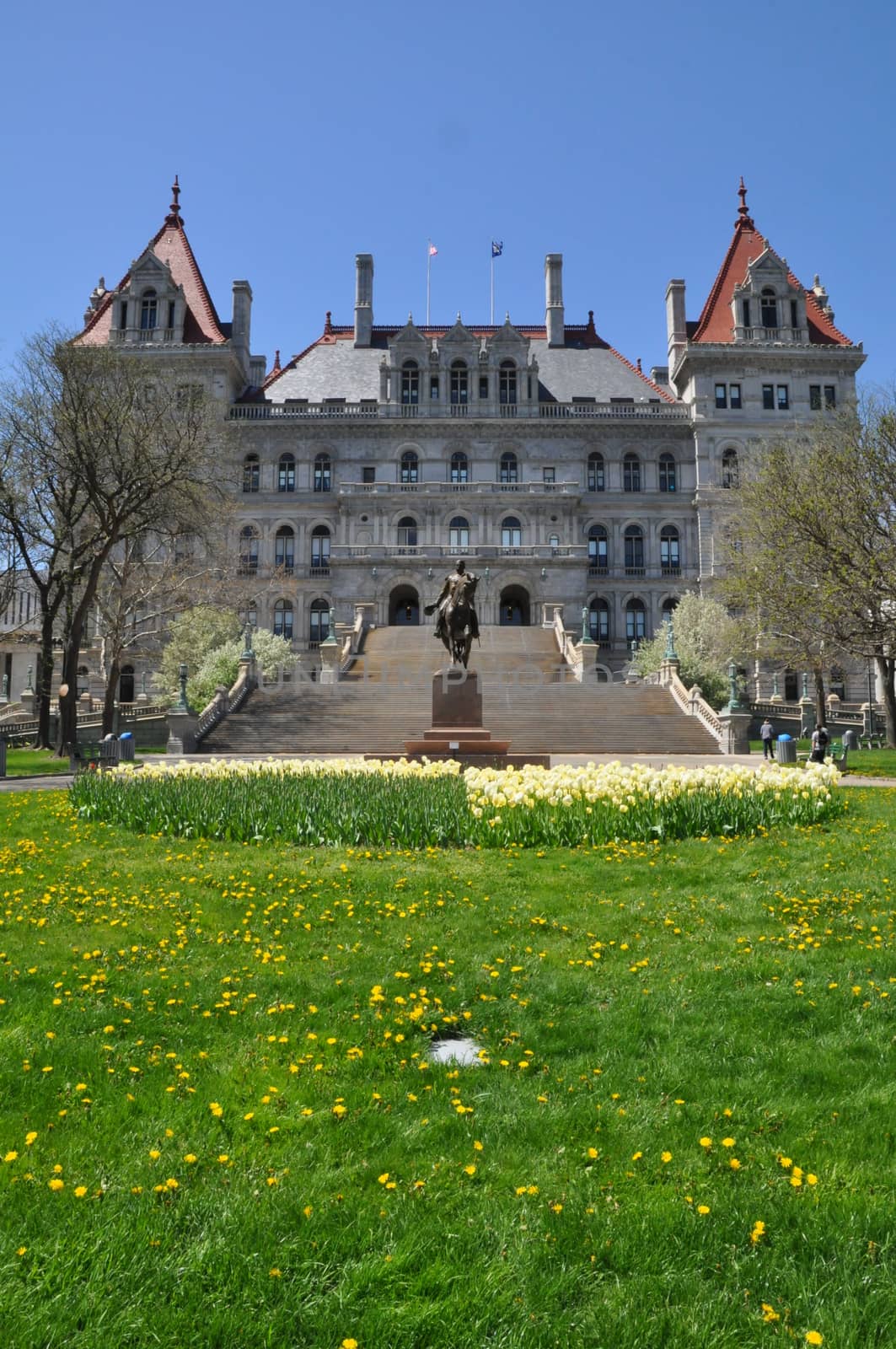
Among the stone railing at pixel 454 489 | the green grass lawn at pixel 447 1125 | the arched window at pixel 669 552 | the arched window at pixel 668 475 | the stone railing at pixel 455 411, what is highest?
the stone railing at pixel 455 411

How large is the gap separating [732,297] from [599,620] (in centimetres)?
2447

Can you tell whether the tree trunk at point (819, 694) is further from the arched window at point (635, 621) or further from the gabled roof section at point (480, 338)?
the gabled roof section at point (480, 338)

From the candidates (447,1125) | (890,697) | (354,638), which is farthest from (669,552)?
(447,1125)

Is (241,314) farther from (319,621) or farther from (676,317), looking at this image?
(676,317)

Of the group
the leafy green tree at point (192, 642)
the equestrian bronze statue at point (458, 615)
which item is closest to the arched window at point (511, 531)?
the leafy green tree at point (192, 642)

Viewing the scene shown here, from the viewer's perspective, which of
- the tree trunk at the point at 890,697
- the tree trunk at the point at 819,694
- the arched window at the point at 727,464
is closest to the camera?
the tree trunk at the point at 890,697

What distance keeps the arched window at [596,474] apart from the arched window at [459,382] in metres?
9.56

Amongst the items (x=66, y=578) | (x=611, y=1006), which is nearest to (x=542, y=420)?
(x=66, y=578)

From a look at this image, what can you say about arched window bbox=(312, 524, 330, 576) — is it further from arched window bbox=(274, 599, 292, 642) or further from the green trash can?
the green trash can

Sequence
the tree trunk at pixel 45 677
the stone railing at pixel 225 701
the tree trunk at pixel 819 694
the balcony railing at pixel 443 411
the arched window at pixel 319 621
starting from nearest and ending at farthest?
the tree trunk at pixel 45 677 < the stone railing at pixel 225 701 < the tree trunk at pixel 819 694 < the arched window at pixel 319 621 < the balcony railing at pixel 443 411

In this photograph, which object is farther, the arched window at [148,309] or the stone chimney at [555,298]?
the stone chimney at [555,298]

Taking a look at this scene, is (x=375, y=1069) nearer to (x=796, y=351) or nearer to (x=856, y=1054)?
(x=856, y=1054)

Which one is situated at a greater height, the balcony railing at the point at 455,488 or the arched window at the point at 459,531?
the balcony railing at the point at 455,488

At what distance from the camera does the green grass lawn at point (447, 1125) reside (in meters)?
→ 3.39
